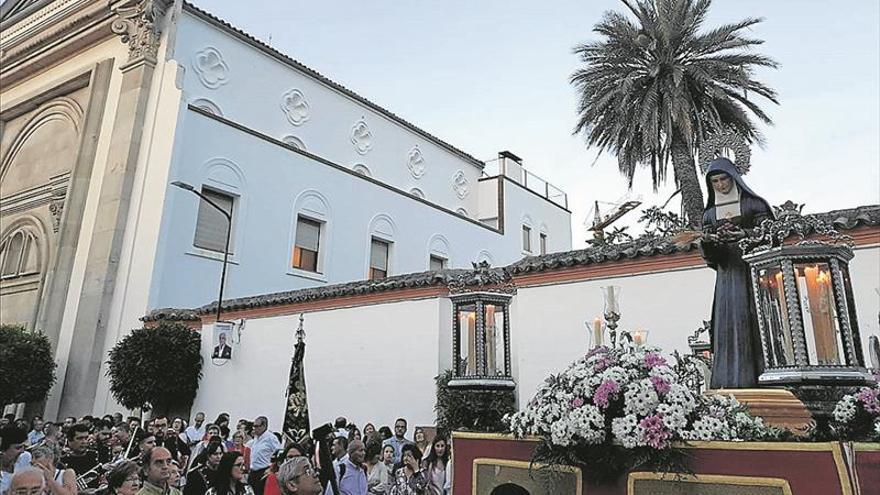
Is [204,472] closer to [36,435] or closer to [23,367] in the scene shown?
[36,435]

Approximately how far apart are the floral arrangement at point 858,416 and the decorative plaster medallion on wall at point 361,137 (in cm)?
2260

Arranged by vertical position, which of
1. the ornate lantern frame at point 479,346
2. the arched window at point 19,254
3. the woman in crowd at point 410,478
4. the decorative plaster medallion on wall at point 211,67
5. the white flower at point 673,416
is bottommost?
the woman in crowd at point 410,478

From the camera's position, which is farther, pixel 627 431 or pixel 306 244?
pixel 306 244

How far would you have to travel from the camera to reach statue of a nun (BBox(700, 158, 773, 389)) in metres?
4.18

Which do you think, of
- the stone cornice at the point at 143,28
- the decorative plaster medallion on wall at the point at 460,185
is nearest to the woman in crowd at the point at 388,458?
the stone cornice at the point at 143,28

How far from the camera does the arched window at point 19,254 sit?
2002cm

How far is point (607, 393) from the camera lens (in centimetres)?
348

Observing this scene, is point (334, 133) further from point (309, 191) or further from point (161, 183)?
point (161, 183)

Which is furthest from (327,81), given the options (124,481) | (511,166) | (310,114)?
(124,481)

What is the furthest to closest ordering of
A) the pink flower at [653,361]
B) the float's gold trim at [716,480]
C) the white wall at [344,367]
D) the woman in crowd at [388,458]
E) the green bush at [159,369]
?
the green bush at [159,369], the white wall at [344,367], the woman in crowd at [388,458], the pink flower at [653,361], the float's gold trim at [716,480]

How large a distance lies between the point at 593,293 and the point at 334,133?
651 inches

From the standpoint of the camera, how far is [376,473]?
7.18 metres

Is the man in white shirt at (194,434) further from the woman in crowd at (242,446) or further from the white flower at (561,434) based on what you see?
the white flower at (561,434)

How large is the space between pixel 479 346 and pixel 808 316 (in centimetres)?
272
